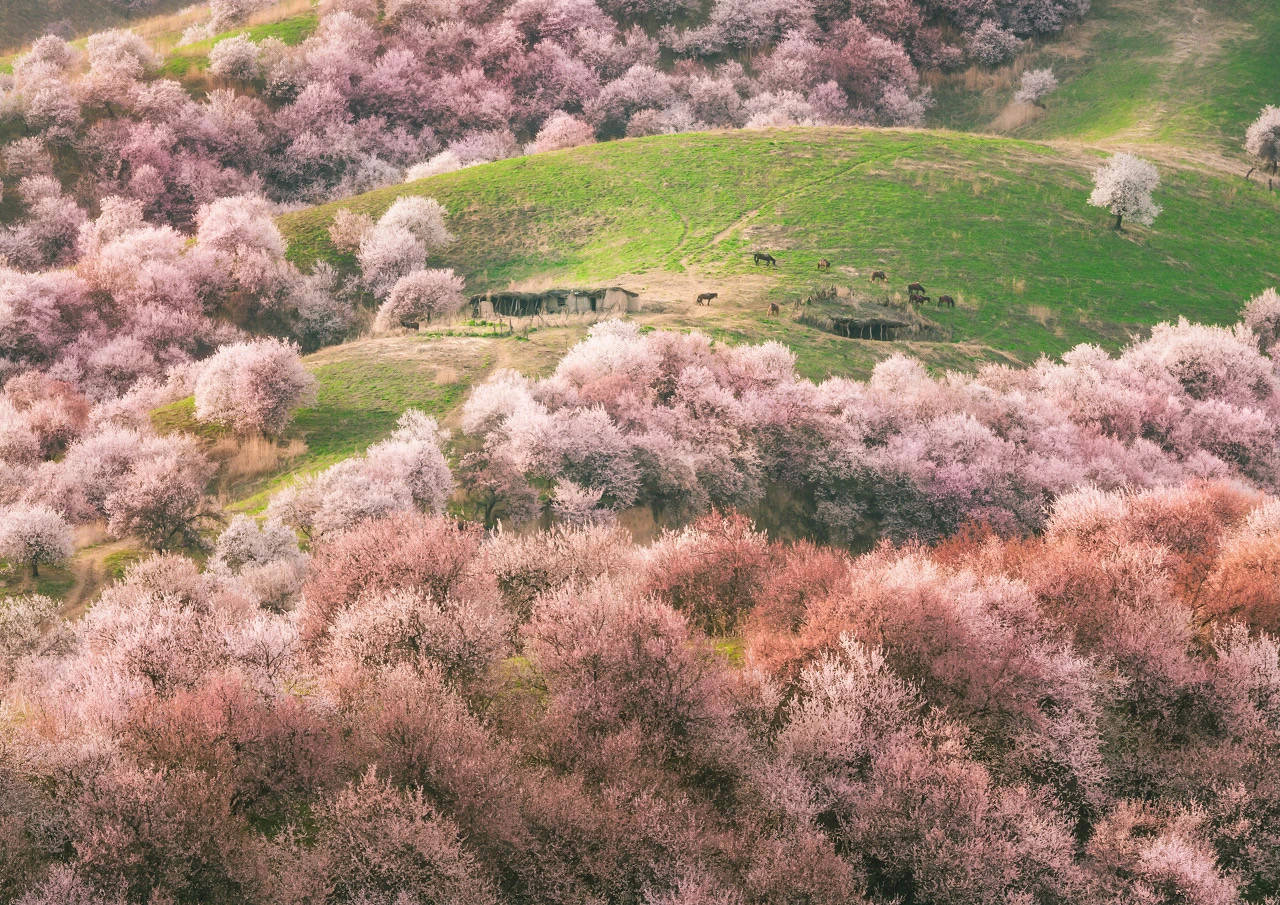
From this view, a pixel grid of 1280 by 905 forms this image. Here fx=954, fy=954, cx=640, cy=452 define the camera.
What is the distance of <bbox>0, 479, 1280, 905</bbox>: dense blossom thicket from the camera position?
44.1 feet

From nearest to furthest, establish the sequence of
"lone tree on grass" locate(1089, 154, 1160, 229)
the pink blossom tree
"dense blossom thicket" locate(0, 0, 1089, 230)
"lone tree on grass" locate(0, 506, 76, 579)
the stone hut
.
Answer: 1. "lone tree on grass" locate(0, 506, 76, 579)
2. the pink blossom tree
3. the stone hut
4. "lone tree on grass" locate(1089, 154, 1160, 229)
5. "dense blossom thicket" locate(0, 0, 1089, 230)

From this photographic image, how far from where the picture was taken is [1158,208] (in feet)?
176

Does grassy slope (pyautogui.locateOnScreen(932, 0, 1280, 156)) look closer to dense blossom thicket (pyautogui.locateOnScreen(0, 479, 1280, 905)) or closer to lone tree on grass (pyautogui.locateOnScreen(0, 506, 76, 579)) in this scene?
dense blossom thicket (pyautogui.locateOnScreen(0, 479, 1280, 905))

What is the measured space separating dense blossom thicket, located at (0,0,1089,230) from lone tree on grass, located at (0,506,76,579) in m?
39.6

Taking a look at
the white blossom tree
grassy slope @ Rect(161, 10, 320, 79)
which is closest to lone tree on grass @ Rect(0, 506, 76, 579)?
the white blossom tree

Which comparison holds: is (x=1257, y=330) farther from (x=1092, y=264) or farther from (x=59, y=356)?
(x=59, y=356)

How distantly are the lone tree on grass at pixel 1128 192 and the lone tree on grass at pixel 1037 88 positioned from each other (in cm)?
2997

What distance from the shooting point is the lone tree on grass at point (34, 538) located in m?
25.8

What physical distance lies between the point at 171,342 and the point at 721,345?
88.6 ft

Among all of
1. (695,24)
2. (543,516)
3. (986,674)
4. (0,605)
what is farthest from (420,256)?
(695,24)

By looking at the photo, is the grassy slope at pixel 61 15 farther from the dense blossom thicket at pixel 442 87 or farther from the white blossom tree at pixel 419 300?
the white blossom tree at pixel 419 300

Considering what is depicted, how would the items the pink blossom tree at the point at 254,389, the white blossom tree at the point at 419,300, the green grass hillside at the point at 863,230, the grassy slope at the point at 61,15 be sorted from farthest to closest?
the grassy slope at the point at 61,15
the green grass hillside at the point at 863,230
the white blossom tree at the point at 419,300
the pink blossom tree at the point at 254,389

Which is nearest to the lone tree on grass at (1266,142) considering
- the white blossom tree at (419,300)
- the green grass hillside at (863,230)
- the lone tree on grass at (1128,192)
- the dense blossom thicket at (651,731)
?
the green grass hillside at (863,230)

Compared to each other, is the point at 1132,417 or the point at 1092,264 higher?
the point at 1092,264
